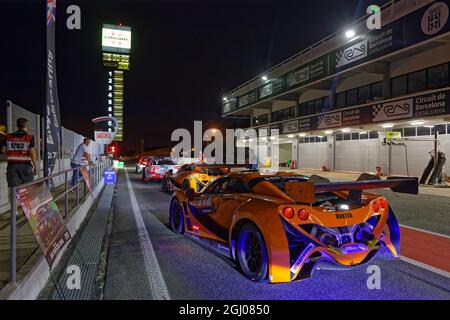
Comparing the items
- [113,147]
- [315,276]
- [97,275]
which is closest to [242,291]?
[315,276]

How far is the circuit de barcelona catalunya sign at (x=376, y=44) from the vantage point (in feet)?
55.4

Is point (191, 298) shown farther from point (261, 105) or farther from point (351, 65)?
point (261, 105)

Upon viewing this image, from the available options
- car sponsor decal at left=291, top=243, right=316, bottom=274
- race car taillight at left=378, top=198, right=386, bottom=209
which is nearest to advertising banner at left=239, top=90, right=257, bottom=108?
race car taillight at left=378, top=198, right=386, bottom=209

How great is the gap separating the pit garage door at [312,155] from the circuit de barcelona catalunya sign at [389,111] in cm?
545

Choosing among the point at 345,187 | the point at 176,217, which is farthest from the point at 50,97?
the point at 345,187

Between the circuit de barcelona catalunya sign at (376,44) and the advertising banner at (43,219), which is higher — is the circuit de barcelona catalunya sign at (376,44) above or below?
above

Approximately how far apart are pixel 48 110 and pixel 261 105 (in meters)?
32.8

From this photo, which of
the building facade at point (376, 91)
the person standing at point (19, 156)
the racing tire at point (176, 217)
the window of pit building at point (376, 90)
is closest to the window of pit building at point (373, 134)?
the building facade at point (376, 91)

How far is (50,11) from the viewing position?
9094 mm

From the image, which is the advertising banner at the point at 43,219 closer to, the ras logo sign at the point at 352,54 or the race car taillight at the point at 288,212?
the race car taillight at the point at 288,212

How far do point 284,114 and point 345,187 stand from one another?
1365 inches

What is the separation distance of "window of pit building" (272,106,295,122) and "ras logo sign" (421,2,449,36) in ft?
61.3

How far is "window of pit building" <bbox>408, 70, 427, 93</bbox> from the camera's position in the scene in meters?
20.9

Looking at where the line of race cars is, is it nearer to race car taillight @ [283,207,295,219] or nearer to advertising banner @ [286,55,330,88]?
race car taillight @ [283,207,295,219]
